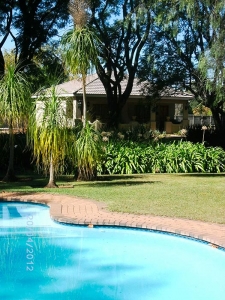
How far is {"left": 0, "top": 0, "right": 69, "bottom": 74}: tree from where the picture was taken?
936 inches

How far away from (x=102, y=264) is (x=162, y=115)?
27.6m

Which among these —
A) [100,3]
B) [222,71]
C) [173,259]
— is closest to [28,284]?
[173,259]

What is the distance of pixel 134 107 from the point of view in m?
32.8

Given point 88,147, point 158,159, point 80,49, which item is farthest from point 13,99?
point 158,159

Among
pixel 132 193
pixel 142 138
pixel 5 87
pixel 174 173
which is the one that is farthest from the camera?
pixel 142 138

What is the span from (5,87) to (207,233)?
7.61m

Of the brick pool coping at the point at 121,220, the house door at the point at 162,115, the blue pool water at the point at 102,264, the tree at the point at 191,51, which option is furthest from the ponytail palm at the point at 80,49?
the house door at the point at 162,115

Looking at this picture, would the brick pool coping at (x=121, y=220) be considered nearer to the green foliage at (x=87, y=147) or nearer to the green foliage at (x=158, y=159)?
the green foliage at (x=87, y=147)

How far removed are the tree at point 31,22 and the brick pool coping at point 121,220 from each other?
46.8 ft

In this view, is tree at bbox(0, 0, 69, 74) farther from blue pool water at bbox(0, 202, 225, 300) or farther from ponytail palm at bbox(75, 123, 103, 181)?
blue pool water at bbox(0, 202, 225, 300)

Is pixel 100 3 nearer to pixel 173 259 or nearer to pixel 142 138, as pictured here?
pixel 142 138

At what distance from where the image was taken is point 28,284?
670 centimetres

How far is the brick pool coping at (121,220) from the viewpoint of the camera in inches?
325

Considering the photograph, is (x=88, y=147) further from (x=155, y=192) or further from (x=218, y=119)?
(x=218, y=119)
